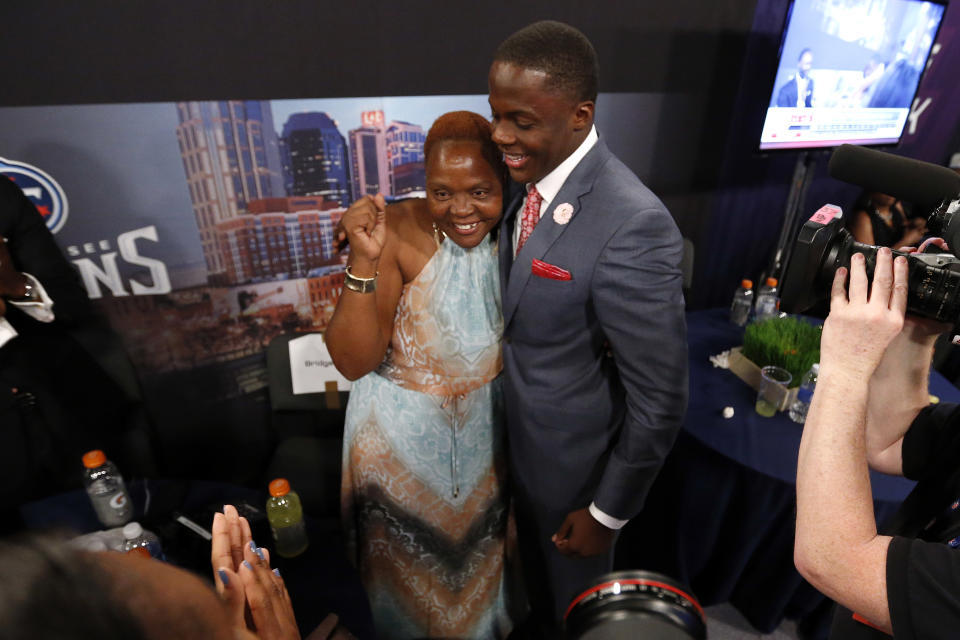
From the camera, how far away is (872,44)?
279cm

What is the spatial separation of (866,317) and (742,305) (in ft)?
5.79

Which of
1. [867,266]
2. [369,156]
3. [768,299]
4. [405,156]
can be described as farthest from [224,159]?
[768,299]

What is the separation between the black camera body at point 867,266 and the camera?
2.60ft

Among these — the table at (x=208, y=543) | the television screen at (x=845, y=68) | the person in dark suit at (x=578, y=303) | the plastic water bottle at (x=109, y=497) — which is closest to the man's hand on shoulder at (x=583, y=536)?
the person in dark suit at (x=578, y=303)

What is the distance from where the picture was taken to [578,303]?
1.19 meters

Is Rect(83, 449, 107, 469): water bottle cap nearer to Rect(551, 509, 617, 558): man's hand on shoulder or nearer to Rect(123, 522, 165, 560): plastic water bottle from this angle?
Rect(123, 522, 165, 560): plastic water bottle

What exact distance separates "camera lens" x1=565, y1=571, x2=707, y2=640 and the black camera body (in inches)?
22.0

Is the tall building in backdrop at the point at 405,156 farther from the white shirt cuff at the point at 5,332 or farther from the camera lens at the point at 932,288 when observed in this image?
the camera lens at the point at 932,288

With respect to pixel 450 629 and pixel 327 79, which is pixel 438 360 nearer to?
pixel 450 629

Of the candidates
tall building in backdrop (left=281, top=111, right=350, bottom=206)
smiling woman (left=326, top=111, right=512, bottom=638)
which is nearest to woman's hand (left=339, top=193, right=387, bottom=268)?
smiling woman (left=326, top=111, right=512, bottom=638)

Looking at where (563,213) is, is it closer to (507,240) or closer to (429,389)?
(507,240)

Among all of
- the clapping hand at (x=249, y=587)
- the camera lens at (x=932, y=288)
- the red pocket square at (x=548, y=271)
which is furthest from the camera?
the red pocket square at (x=548, y=271)

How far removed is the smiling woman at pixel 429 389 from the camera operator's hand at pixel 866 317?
28.3 inches

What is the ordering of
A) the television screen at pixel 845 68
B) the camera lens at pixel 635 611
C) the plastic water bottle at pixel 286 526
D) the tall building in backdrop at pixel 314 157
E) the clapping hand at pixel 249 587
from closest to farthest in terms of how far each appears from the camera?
the camera lens at pixel 635 611 → the clapping hand at pixel 249 587 → the plastic water bottle at pixel 286 526 → the tall building in backdrop at pixel 314 157 → the television screen at pixel 845 68
